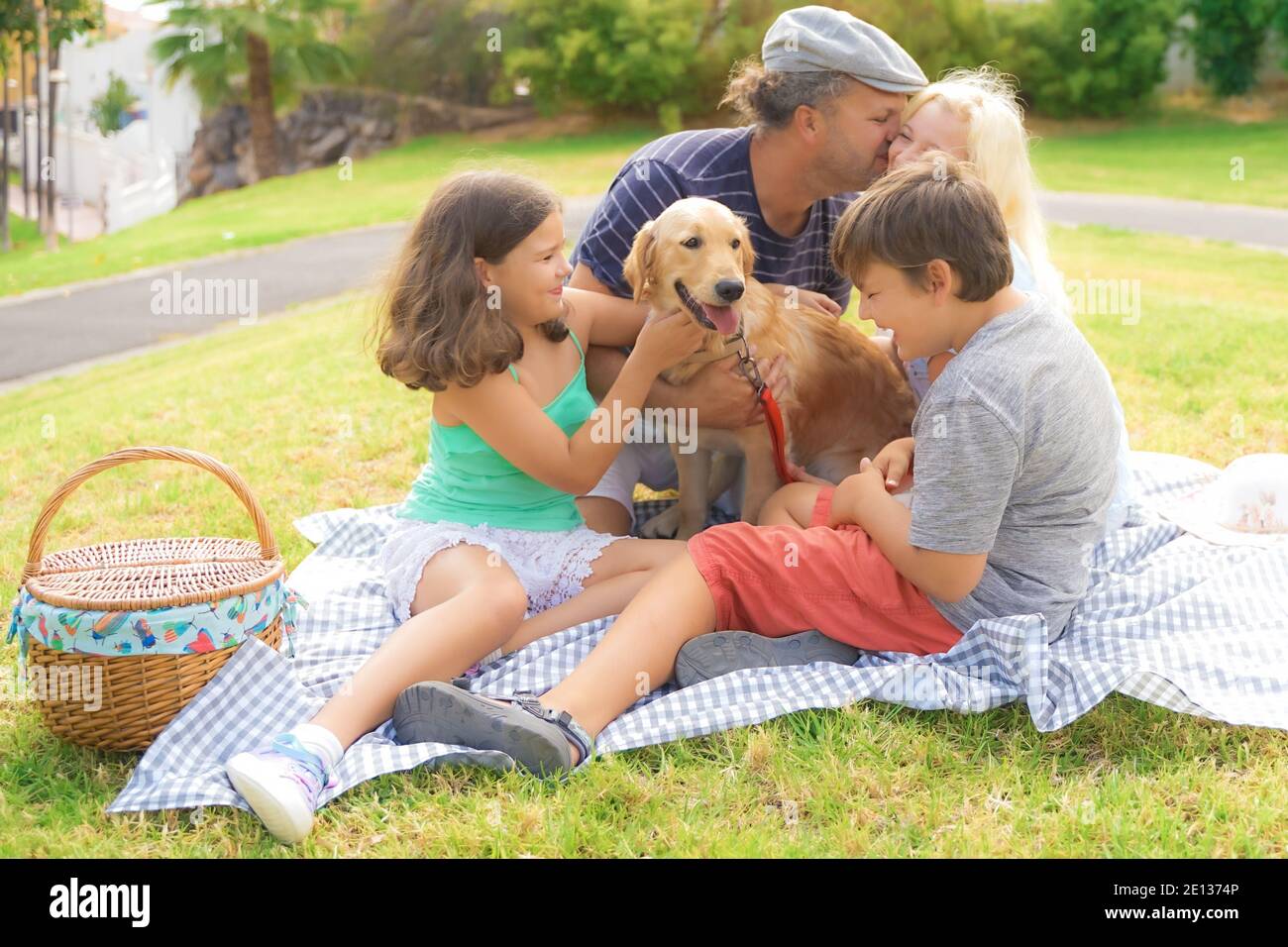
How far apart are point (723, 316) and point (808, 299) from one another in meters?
0.81

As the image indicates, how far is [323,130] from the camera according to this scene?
3591cm

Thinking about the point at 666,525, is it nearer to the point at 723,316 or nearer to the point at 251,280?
the point at 723,316

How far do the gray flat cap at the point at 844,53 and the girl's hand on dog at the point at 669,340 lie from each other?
1237 millimetres

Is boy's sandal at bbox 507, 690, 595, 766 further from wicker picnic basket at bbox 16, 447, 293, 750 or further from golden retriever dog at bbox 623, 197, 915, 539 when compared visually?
golden retriever dog at bbox 623, 197, 915, 539

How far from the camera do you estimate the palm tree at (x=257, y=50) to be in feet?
100

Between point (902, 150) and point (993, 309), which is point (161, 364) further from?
point (993, 309)

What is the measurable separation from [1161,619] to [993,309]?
1135mm

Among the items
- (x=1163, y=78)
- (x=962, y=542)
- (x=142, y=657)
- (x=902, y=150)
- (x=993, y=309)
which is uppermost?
(x=1163, y=78)

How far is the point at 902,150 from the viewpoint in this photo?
4.00 m

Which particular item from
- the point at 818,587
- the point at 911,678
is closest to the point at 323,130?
the point at 818,587

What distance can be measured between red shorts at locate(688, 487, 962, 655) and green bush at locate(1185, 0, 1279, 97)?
31.3 m

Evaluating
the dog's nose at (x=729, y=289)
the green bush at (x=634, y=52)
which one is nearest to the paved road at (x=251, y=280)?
the dog's nose at (x=729, y=289)

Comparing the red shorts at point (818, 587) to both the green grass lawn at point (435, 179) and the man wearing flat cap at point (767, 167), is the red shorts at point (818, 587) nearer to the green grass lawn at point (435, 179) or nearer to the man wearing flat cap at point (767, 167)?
the man wearing flat cap at point (767, 167)
